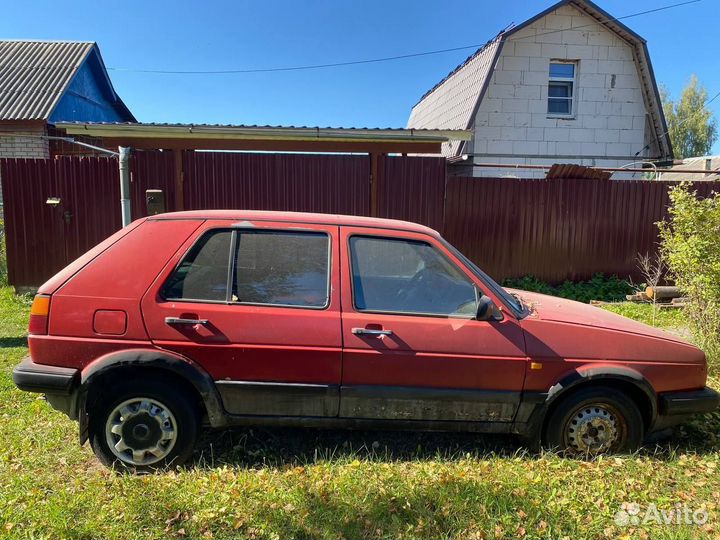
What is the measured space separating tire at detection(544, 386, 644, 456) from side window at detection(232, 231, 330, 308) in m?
1.77

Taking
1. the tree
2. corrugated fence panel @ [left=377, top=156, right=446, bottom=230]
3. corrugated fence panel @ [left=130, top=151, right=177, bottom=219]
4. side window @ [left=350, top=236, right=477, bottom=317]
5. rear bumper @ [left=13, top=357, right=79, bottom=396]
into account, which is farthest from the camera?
the tree

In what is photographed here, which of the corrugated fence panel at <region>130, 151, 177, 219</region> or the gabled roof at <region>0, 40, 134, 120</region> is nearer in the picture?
the corrugated fence panel at <region>130, 151, 177, 219</region>

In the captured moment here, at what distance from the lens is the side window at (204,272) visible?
118 inches

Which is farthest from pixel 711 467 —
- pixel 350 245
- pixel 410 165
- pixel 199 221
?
pixel 410 165

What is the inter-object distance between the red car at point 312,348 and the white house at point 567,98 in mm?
9412

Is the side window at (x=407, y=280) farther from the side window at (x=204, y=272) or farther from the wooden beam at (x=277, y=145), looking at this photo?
the wooden beam at (x=277, y=145)

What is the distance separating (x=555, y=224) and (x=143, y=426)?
26.4ft

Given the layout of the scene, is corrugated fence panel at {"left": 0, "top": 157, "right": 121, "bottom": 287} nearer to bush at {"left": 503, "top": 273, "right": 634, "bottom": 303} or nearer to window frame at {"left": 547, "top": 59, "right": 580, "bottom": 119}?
bush at {"left": 503, "top": 273, "right": 634, "bottom": 303}

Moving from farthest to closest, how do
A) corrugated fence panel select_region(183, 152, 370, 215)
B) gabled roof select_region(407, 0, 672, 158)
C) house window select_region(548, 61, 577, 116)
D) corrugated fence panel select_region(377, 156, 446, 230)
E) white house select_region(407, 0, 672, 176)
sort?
1. house window select_region(548, 61, 577, 116)
2. white house select_region(407, 0, 672, 176)
3. gabled roof select_region(407, 0, 672, 158)
4. corrugated fence panel select_region(377, 156, 446, 230)
5. corrugated fence panel select_region(183, 152, 370, 215)

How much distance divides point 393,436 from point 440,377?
87 cm

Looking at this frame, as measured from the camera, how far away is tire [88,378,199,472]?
9.69 ft

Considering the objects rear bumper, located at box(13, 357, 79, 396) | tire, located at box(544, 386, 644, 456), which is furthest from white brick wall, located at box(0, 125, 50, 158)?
tire, located at box(544, 386, 644, 456)

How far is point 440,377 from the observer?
3021 millimetres

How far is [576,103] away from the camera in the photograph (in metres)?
12.4
